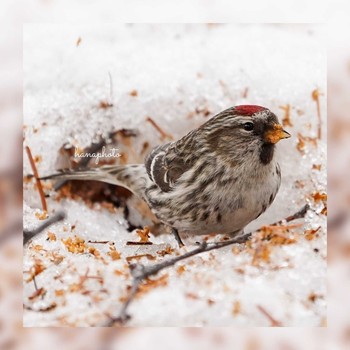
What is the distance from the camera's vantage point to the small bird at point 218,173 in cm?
132

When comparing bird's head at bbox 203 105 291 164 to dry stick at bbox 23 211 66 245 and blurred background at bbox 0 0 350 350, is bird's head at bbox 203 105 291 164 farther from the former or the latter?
dry stick at bbox 23 211 66 245

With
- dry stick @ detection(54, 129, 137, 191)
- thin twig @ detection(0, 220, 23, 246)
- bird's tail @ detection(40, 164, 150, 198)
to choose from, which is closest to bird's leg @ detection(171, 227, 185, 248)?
bird's tail @ detection(40, 164, 150, 198)

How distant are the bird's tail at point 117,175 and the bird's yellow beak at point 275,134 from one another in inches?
10.3

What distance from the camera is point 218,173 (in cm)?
132

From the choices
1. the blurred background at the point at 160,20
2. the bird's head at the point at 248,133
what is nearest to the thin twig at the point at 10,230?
the blurred background at the point at 160,20

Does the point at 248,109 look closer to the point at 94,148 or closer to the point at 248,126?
the point at 248,126

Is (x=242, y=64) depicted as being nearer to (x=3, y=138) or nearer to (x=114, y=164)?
(x=114, y=164)

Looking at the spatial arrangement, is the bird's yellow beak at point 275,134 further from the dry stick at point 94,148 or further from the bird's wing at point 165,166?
the dry stick at point 94,148

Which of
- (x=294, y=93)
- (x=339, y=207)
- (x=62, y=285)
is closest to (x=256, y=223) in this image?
(x=339, y=207)

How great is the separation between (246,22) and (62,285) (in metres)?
0.66

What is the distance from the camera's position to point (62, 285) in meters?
1.34

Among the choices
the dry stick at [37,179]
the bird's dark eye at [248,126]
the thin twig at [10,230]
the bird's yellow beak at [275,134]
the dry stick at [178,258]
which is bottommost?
the dry stick at [178,258]

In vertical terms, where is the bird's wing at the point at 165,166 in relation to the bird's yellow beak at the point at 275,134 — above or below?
below

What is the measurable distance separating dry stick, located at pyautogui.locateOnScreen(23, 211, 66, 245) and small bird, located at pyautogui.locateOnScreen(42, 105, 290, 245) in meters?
0.17
